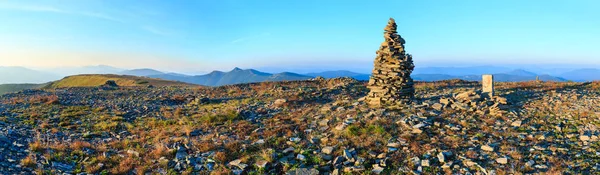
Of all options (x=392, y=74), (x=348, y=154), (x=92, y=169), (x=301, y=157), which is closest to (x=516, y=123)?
(x=392, y=74)

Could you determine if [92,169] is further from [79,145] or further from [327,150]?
[327,150]

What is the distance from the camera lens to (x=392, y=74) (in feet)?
63.3

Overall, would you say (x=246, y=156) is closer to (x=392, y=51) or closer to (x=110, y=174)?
(x=110, y=174)

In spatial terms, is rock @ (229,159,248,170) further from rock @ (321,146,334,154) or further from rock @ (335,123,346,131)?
rock @ (335,123,346,131)

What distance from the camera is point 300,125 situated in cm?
1627

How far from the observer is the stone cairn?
19141 mm

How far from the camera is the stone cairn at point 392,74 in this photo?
62.8 ft

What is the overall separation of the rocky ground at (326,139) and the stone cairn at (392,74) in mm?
1129

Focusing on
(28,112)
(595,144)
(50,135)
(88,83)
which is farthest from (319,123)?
(88,83)

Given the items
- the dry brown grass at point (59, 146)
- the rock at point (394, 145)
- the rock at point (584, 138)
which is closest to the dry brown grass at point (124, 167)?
the dry brown grass at point (59, 146)

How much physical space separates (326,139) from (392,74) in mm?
7858

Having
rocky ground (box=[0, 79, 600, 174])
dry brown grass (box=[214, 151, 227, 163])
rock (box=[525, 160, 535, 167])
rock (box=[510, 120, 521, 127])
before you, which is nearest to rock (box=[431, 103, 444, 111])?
rocky ground (box=[0, 79, 600, 174])

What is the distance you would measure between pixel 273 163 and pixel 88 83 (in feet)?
349

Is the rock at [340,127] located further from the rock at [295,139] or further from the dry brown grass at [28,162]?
the dry brown grass at [28,162]
